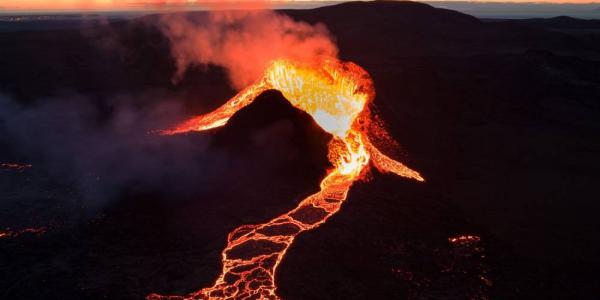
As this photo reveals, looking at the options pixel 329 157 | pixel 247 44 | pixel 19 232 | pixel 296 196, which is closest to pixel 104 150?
pixel 19 232

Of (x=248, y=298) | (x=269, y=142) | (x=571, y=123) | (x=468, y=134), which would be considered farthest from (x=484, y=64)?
(x=248, y=298)

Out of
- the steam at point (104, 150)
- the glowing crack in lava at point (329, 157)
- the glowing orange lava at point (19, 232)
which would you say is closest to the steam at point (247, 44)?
the glowing crack in lava at point (329, 157)

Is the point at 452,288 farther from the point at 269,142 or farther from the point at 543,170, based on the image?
the point at 543,170

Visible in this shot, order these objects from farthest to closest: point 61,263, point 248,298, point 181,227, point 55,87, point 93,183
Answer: point 55,87
point 93,183
point 181,227
point 61,263
point 248,298

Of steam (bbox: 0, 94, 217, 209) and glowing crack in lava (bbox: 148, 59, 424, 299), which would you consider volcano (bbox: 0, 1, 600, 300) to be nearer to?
steam (bbox: 0, 94, 217, 209)

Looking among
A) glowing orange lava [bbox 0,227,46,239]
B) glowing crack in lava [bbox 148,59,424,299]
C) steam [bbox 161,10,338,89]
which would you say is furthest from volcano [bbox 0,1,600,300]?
steam [bbox 161,10,338,89]

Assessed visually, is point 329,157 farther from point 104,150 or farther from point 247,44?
point 247,44

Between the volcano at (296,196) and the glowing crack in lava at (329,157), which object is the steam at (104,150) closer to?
the volcano at (296,196)
